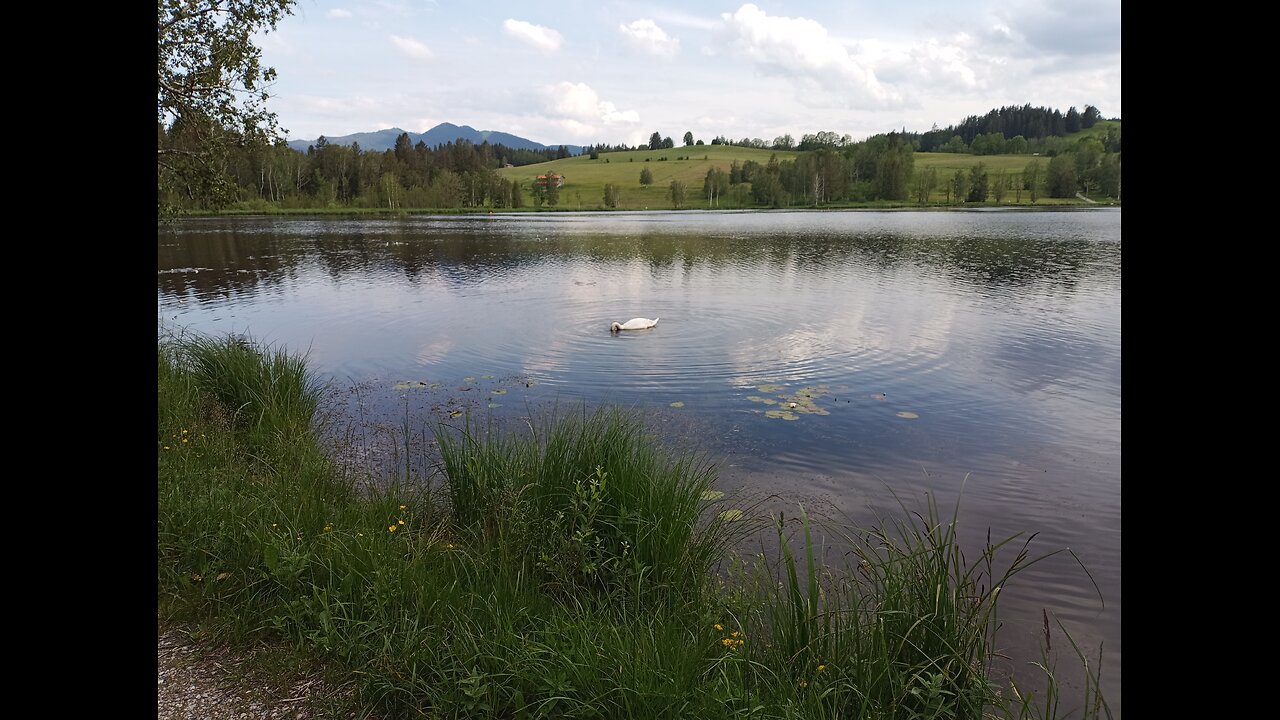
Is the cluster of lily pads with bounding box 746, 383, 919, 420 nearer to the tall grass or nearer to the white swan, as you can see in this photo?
the tall grass

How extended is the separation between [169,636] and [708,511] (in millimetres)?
5549

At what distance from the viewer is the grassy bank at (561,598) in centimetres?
441

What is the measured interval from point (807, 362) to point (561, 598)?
1234 cm

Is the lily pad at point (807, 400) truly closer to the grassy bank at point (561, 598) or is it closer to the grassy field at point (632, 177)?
the grassy bank at point (561, 598)

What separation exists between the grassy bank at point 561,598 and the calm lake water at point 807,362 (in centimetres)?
186

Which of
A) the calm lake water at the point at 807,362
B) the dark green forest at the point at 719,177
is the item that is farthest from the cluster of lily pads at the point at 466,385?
the dark green forest at the point at 719,177

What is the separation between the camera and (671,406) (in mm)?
13500

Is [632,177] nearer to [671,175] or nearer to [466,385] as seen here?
[671,175]

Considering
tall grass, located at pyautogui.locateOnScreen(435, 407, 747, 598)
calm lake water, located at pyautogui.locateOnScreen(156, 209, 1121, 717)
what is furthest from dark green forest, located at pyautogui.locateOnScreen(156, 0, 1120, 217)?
tall grass, located at pyautogui.locateOnScreen(435, 407, 747, 598)

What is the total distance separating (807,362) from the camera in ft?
56.4

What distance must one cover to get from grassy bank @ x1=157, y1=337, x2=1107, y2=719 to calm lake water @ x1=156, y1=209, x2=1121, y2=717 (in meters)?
1.86
